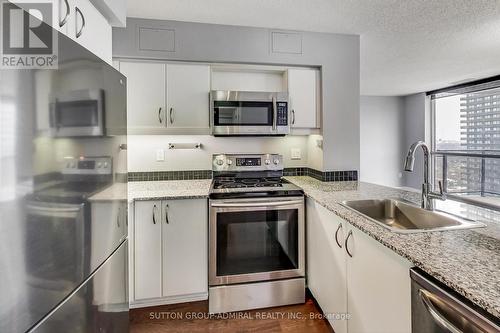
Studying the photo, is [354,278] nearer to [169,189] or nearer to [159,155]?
[169,189]

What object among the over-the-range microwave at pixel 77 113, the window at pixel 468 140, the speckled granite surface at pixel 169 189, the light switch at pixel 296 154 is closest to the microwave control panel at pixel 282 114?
the light switch at pixel 296 154

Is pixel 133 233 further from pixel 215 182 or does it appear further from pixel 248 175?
pixel 248 175

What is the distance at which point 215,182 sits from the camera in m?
2.40

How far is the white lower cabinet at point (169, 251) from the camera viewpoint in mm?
1877

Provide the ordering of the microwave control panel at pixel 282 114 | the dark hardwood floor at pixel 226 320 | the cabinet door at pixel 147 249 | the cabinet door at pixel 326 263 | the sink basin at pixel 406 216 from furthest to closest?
Answer: the microwave control panel at pixel 282 114
the cabinet door at pixel 147 249
the dark hardwood floor at pixel 226 320
the cabinet door at pixel 326 263
the sink basin at pixel 406 216

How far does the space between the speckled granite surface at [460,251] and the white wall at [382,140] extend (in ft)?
14.3

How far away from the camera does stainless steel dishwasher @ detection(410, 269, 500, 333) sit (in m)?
0.65

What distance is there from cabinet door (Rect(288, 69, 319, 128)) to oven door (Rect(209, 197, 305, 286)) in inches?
32.0

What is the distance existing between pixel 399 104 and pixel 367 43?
368 cm

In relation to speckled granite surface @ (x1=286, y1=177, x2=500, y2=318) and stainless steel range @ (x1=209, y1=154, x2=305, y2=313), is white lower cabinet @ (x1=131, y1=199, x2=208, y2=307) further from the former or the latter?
speckled granite surface @ (x1=286, y1=177, x2=500, y2=318)

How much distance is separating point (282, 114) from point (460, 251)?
5.47 feet

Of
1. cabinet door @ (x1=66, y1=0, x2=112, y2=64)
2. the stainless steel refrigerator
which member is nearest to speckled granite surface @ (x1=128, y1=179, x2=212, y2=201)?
the stainless steel refrigerator

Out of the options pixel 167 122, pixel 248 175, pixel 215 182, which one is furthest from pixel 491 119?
pixel 167 122

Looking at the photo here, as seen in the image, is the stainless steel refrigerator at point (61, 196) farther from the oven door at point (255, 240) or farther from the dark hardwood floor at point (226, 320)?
the oven door at point (255, 240)
